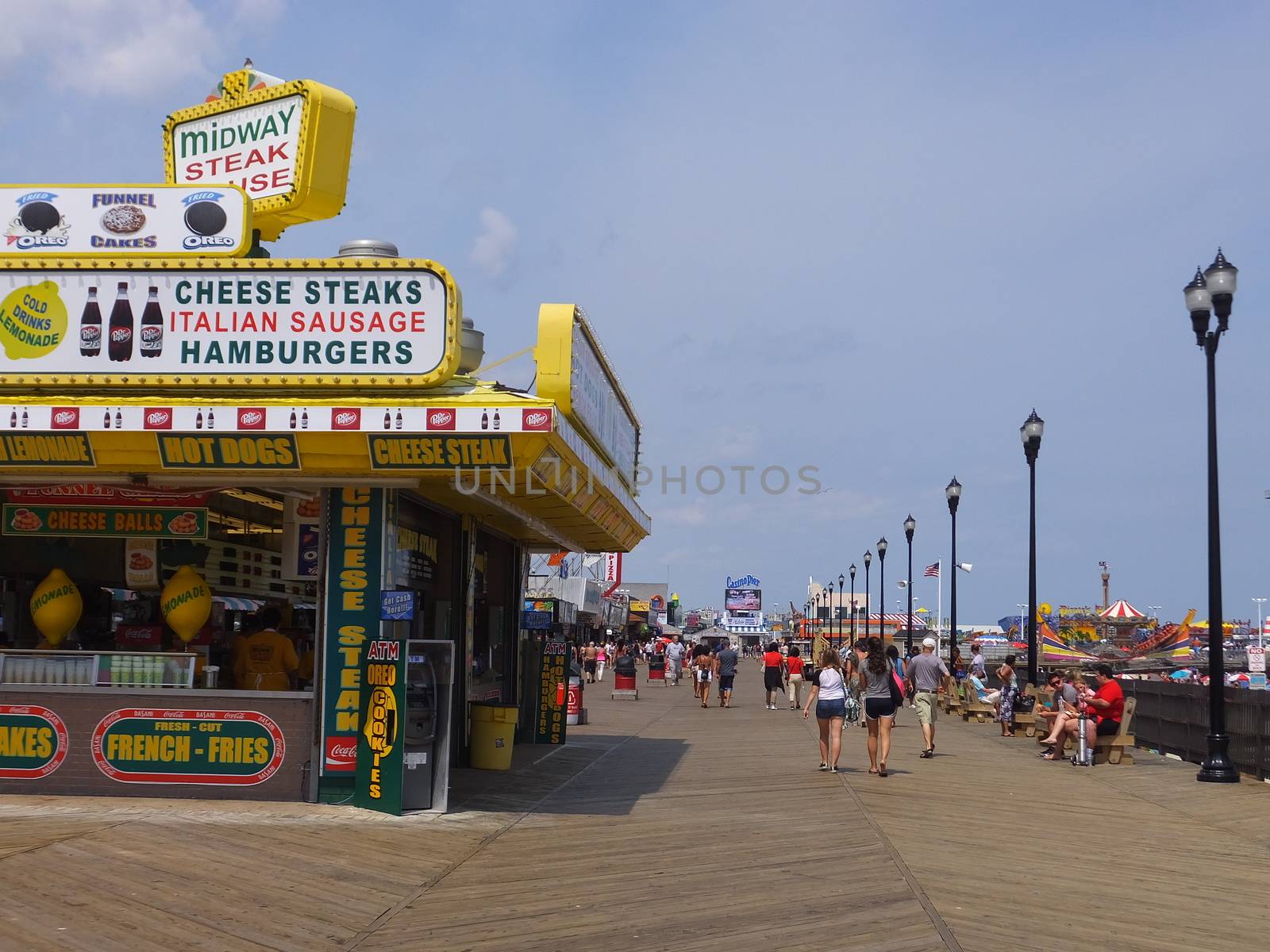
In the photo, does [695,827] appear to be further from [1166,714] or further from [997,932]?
[1166,714]

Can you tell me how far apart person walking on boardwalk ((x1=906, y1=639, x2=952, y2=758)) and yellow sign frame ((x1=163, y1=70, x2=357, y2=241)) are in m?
10.2

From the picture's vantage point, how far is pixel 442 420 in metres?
11.4

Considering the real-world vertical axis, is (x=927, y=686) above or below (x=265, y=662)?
below

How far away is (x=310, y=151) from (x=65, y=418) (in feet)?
14.2

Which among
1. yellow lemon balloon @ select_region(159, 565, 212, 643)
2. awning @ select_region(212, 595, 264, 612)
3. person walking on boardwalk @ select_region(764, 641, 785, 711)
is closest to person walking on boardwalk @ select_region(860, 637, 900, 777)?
yellow lemon balloon @ select_region(159, 565, 212, 643)

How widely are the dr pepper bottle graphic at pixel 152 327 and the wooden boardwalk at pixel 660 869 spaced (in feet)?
13.3

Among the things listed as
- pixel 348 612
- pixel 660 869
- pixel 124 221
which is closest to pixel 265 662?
pixel 348 612

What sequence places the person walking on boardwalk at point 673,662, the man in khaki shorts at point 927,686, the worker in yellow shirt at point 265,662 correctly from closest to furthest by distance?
the worker in yellow shirt at point 265,662
the man in khaki shorts at point 927,686
the person walking on boardwalk at point 673,662

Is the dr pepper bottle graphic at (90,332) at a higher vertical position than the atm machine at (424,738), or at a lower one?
higher

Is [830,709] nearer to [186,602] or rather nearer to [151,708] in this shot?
[186,602]

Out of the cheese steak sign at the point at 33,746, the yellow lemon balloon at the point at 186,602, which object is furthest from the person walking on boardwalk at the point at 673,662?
the cheese steak sign at the point at 33,746

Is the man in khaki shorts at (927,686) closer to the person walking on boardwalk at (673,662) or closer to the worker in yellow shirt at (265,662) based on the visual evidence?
the worker in yellow shirt at (265,662)

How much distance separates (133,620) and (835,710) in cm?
844

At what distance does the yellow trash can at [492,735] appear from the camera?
15.7 m
